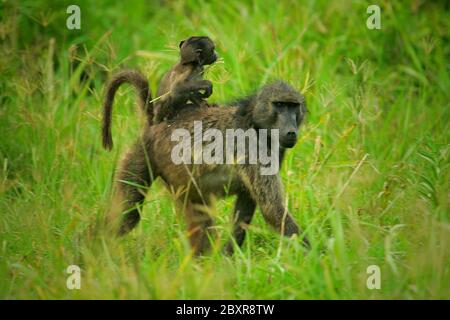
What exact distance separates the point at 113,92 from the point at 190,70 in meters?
0.49

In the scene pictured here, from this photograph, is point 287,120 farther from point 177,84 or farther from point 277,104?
point 177,84

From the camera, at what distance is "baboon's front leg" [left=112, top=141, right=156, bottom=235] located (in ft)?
15.3

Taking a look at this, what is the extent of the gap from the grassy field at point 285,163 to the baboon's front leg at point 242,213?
0.07 m

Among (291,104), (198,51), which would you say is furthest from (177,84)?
(291,104)

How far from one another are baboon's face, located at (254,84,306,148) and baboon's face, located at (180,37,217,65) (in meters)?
0.37

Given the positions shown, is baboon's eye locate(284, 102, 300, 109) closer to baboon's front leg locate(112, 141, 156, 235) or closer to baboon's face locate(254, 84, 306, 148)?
baboon's face locate(254, 84, 306, 148)

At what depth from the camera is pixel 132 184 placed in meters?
4.64

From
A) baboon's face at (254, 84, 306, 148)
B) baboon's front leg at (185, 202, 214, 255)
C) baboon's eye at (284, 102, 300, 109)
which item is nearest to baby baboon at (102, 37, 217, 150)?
baboon's face at (254, 84, 306, 148)

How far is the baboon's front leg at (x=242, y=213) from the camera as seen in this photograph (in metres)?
4.79

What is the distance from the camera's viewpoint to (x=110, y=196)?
475cm

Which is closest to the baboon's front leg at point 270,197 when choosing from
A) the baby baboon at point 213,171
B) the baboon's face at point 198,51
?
the baby baboon at point 213,171

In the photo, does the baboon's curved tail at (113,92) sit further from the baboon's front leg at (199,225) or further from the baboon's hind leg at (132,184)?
the baboon's front leg at (199,225)

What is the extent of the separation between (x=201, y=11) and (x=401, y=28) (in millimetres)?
1738
